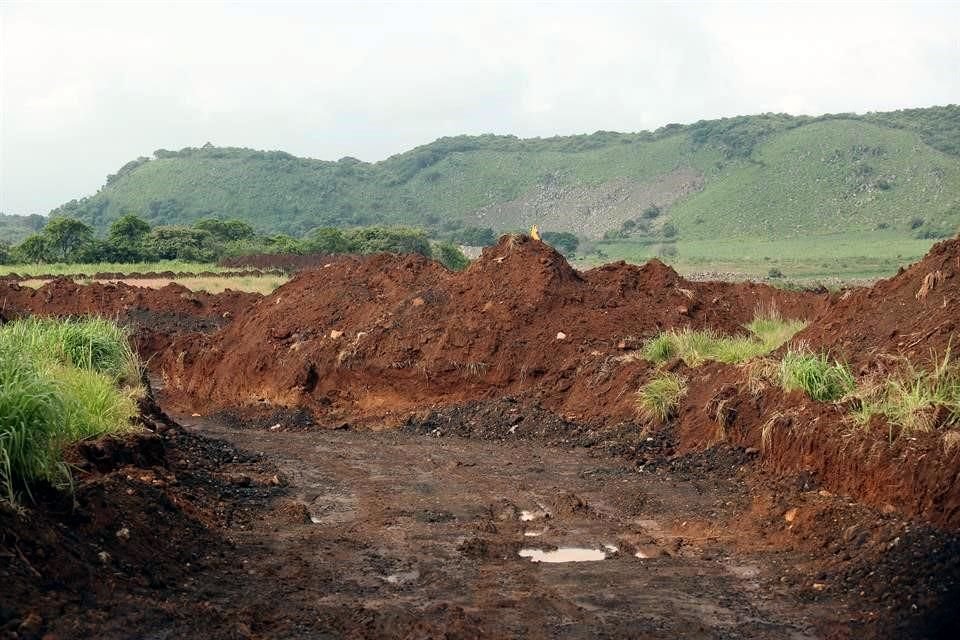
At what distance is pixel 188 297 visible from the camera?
32.3m

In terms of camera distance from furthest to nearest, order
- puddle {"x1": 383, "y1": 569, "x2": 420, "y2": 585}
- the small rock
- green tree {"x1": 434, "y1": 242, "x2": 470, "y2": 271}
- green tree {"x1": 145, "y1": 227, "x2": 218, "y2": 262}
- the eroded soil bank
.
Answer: green tree {"x1": 145, "y1": 227, "x2": 218, "y2": 262} → green tree {"x1": 434, "y1": 242, "x2": 470, "y2": 271} → puddle {"x1": 383, "y1": 569, "x2": 420, "y2": 585} → the eroded soil bank → the small rock

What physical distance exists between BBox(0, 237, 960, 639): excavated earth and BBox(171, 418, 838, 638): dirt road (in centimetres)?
3

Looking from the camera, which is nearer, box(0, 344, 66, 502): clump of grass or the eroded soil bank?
the eroded soil bank

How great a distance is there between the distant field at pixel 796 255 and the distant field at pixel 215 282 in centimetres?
2402

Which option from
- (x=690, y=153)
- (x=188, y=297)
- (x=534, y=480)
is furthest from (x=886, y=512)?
(x=690, y=153)

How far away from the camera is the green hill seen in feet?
269

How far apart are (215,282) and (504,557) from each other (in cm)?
3569

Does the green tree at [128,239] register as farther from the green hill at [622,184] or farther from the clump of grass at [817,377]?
the clump of grass at [817,377]

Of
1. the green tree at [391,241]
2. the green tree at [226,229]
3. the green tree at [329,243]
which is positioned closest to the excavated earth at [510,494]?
the green tree at [391,241]

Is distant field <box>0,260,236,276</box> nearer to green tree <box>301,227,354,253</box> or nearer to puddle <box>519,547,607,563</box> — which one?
green tree <box>301,227,354,253</box>

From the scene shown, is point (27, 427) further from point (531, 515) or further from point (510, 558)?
point (531, 515)

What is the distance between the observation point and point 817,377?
1140 centimetres

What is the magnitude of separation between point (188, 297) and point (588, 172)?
86446 mm

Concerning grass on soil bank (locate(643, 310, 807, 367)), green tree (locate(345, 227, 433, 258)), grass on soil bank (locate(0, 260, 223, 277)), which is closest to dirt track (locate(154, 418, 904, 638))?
grass on soil bank (locate(643, 310, 807, 367))
